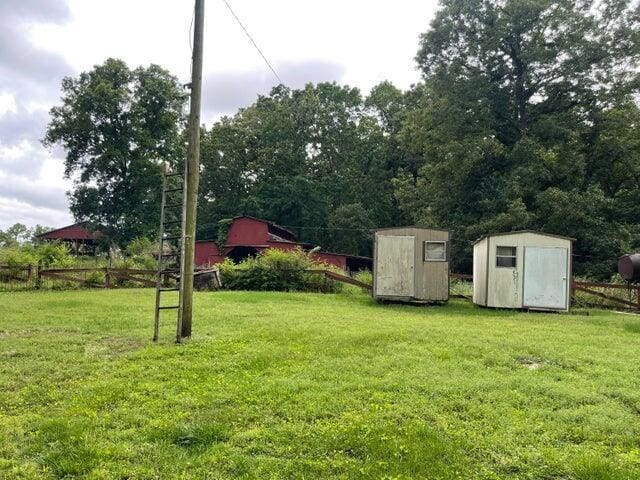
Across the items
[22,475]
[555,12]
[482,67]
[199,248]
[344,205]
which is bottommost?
[22,475]

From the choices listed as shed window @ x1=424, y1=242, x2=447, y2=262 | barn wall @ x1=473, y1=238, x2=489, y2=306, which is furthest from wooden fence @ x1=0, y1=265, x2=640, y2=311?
shed window @ x1=424, y1=242, x2=447, y2=262

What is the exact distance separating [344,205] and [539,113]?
17.3 meters

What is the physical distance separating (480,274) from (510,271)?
1129mm

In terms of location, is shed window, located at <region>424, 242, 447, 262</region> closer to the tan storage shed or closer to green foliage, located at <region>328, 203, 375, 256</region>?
the tan storage shed

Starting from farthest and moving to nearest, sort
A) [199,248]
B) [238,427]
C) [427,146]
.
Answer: [199,248] → [427,146] → [238,427]

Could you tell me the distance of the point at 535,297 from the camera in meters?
13.7

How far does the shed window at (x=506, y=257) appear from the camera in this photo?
45.5 feet

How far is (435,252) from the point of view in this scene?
1441cm

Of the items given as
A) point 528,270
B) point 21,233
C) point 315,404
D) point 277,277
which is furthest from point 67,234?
point 315,404

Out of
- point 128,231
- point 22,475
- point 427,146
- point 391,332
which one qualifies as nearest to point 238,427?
point 22,475

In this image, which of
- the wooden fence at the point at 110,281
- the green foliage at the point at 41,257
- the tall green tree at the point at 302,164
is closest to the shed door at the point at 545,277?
the wooden fence at the point at 110,281

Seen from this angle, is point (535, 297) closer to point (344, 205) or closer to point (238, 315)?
point (238, 315)

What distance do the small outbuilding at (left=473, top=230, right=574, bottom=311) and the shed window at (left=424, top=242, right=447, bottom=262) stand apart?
4.14ft

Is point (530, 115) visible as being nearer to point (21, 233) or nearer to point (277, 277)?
point (277, 277)
